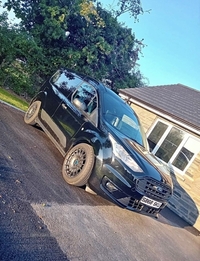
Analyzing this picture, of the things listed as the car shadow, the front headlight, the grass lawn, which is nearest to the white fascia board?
the car shadow

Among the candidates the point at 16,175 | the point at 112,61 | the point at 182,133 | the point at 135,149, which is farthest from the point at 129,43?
the point at 16,175

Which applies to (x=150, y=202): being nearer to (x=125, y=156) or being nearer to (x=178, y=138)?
(x=125, y=156)

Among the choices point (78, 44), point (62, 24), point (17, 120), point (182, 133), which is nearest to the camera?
point (17, 120)

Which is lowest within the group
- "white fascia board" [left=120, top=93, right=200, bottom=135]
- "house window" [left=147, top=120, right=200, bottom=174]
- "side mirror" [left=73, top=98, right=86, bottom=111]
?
"side mirror" [left=73, top=98, right=86, bottom=111]

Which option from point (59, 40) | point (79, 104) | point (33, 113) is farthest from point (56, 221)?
point (59, 40)

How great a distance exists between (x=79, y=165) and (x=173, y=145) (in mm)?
5525

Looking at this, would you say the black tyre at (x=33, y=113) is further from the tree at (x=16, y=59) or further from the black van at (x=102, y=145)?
the tree at (x=16, y=59)

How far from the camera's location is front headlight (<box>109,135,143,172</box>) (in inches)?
176

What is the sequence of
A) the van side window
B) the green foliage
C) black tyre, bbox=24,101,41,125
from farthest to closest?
the green foliage < black tyre, bbox=24,101,41,125 < the van side window

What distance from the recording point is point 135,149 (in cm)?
493

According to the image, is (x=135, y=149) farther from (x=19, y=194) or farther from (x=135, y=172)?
(x=19, y=194)

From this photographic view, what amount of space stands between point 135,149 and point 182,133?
480 cm

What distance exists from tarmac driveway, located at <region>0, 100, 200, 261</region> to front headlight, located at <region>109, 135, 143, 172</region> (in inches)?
39.7

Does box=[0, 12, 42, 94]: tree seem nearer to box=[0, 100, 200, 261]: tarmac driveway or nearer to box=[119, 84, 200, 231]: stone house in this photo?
box=[119, 84, 200, 231]: stone house
